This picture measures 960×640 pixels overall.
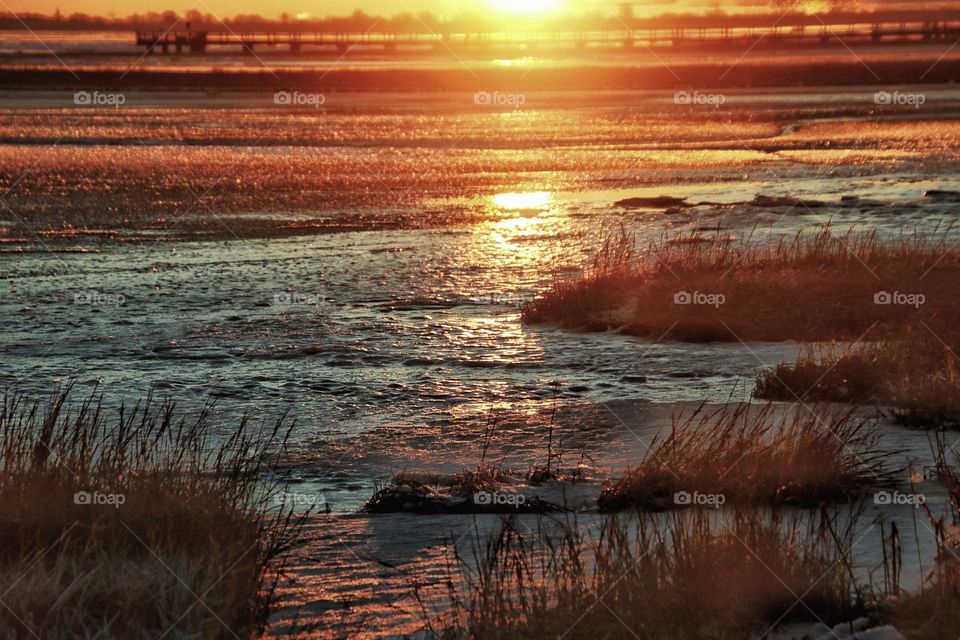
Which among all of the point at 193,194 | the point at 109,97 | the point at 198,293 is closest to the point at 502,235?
the point at 198,293

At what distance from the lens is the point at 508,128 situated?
156 ft

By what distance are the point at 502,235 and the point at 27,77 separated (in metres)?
63.8

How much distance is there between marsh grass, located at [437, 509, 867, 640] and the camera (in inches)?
219

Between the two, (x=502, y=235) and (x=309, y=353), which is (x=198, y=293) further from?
(x=502, y=235)

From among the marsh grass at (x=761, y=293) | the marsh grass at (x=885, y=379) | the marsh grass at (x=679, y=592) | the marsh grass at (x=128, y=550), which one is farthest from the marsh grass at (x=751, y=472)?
the marsh grass at (x=761, y=293)

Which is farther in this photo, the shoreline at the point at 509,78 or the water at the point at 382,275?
the shoreline at the point at 509,78

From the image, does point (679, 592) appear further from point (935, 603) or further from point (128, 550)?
point (128, 550)

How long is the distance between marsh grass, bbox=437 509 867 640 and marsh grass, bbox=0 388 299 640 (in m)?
1.11

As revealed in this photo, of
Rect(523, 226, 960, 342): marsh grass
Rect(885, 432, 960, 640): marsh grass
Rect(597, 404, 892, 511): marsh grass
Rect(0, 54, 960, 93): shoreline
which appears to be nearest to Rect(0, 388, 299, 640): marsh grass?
Rect(597, 404, 892, 511): marsh grass

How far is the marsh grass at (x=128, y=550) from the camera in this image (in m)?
5.63

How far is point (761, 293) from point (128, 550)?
9.37m

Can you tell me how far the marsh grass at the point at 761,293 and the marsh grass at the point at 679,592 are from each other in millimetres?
6878

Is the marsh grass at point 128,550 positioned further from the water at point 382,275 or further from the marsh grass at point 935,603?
the marsh grass at point 935,603

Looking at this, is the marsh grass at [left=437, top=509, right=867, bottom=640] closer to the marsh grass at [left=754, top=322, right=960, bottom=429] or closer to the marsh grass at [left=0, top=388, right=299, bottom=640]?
the marsh grass at [left=0, top=388, right=299, bottom=640]
